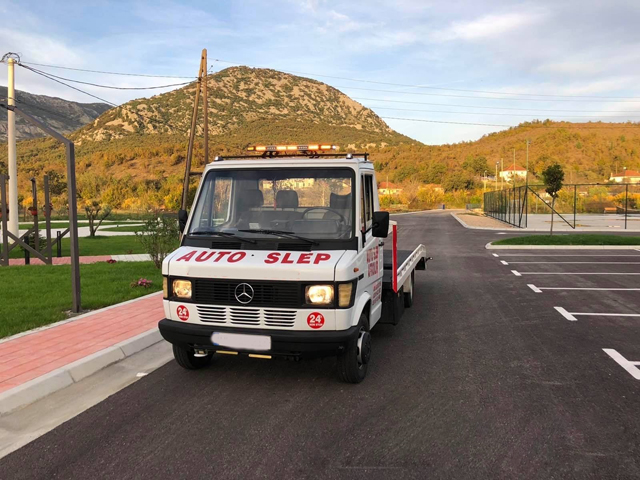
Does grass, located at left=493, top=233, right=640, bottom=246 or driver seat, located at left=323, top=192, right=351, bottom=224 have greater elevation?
driver seat, located at left=323, top=192, right=351, bottom=224

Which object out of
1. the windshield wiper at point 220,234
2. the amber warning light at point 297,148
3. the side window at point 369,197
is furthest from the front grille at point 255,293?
the amber warning light at point 297,148

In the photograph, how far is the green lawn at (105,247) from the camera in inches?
693

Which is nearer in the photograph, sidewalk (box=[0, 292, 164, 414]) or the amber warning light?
sidewalk (box=[0, 292, 164, 414])

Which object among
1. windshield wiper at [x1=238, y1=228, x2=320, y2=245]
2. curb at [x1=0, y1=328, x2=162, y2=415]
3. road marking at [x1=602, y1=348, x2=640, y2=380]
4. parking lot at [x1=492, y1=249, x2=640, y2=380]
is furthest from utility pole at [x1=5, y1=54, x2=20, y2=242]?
road marking at [x1=602, y1=348, x2=640, y2=380]

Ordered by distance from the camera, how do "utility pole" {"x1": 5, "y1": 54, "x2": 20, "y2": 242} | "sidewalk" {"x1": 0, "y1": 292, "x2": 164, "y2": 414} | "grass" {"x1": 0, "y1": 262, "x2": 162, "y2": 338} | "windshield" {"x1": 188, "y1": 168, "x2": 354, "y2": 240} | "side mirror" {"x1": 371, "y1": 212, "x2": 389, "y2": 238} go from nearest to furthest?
"sidewalk" {"x1": 0, "y1": 292, "x2": 164, "y2": 414} → "windshield" {"x1": 188, "y1": 168, "x2": 354, "y2": 240} → "side mirror" {"x1": 371, "y1": 212, "x2": 389, "y2": 238} → "grass" {"x1": 0, "y1": 262, "x2": 162, "y2": 338} → "utility pole" {"x1": 5, "y1": 54, "x2": 20, "y2": 242}

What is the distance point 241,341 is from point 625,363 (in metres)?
4.28

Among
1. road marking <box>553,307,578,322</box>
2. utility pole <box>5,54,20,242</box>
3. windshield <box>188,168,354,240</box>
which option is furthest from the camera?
utility pole <box>5,54,20,242</box>

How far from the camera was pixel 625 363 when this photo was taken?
5.70 meters

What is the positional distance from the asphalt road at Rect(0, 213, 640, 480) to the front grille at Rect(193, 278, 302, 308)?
90 centimetres

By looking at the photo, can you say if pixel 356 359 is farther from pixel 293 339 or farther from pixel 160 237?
pixel 160 237

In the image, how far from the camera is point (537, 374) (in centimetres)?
536

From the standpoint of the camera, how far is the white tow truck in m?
4.58

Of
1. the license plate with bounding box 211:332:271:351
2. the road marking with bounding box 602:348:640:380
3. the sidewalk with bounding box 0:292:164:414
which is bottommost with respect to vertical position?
the road marking with bounding box 602:348:640:380

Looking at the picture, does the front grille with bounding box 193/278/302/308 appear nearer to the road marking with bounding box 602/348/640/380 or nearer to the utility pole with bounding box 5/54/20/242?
the road marking with bounding box 602/348/640/380
